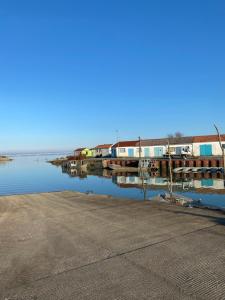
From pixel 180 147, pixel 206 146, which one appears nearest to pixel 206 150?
pixel 206 146

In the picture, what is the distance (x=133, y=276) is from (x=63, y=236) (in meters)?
3.85

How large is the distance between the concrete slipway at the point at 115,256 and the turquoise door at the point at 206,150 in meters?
53.3

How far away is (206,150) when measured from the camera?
6394 cm

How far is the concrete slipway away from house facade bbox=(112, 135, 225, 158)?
166 feet

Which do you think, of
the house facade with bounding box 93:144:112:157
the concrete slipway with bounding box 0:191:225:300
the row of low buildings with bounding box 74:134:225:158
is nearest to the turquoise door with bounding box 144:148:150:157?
the row of low buildings with bounding box 74:134:225:158

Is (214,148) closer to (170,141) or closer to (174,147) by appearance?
(174,147)

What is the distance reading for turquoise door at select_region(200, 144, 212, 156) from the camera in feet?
208

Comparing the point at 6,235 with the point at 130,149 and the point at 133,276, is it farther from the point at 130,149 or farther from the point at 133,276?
the point at 130,149

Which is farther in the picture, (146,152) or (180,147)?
(146,152)

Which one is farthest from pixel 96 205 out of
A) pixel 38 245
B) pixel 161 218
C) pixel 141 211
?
pixel 38 245

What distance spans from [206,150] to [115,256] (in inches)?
2351

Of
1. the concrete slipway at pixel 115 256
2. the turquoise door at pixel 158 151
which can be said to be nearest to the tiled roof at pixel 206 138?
the turquoise door at pixel 158 151

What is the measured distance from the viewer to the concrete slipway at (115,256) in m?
5.48

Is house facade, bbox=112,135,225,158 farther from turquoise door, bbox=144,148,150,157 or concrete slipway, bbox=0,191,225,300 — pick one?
concrete slipway, bbox=0,191,225,300
